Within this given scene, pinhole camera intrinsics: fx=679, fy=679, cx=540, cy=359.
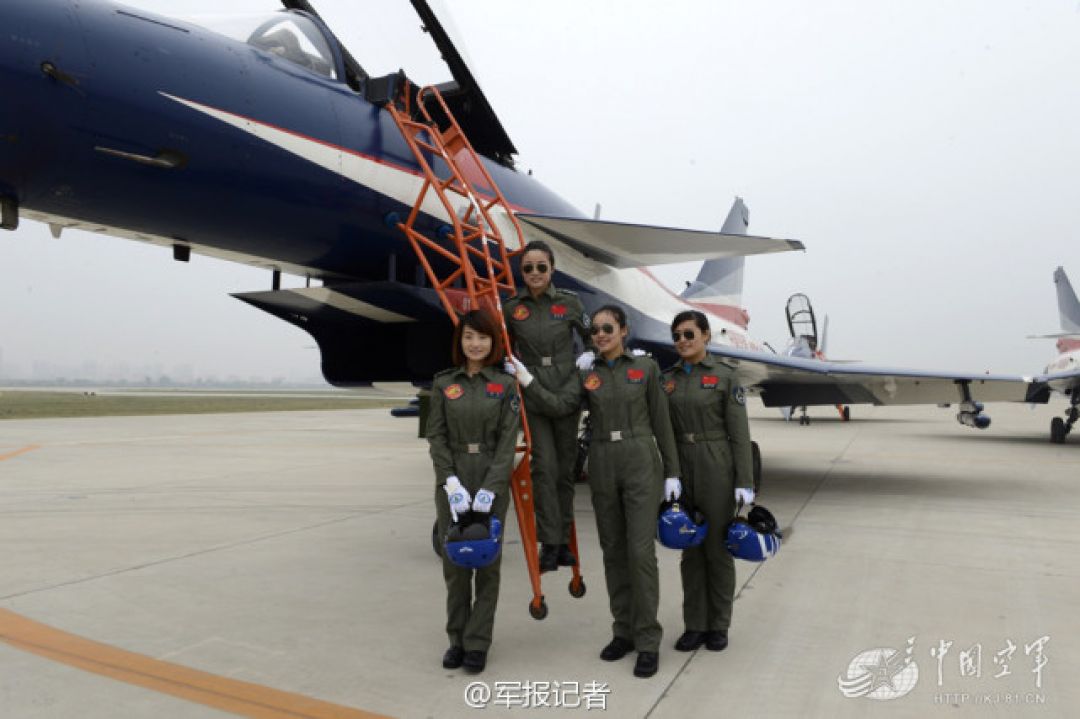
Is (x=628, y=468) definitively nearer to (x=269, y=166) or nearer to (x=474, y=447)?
(x=474, y=447)

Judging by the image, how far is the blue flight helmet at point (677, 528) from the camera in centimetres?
307

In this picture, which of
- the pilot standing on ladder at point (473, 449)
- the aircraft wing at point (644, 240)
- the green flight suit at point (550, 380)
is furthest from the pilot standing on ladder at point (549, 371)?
the aircraft wing at point (644, 240)

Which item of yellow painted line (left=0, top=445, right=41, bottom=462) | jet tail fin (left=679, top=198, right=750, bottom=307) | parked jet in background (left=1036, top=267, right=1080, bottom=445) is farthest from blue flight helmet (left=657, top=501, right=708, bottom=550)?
parked jet in background (left=1036, top=267, right=1080, bottom=445)

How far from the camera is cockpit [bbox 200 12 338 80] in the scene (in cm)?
401

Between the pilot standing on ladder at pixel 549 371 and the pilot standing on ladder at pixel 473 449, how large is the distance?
35cm

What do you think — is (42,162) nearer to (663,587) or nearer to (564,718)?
(564,718)

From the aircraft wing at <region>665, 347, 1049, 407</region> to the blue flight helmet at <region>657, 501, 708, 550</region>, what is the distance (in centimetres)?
476

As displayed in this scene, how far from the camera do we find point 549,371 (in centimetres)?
363

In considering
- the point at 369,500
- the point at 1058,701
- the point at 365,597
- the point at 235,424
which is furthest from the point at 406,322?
the point at 235,424

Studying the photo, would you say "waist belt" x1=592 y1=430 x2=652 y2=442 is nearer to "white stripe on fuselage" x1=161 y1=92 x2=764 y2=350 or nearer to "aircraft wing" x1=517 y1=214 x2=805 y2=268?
"white stripe on fuselage" x1=161 y1=92 x2=764 y2=350

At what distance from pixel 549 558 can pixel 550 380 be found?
0.91 m

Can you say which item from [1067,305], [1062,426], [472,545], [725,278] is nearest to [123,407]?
[725,278]

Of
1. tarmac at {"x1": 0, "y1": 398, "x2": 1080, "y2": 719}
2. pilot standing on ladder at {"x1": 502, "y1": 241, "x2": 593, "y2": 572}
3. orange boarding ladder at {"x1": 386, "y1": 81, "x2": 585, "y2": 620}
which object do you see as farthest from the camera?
orange boarding ladder at {"x1": 386, "y1": 81, "x2": 585, "y2": 620}

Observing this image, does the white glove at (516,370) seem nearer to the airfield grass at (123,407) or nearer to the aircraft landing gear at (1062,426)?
the aircraft landing gear at (1062,426)
